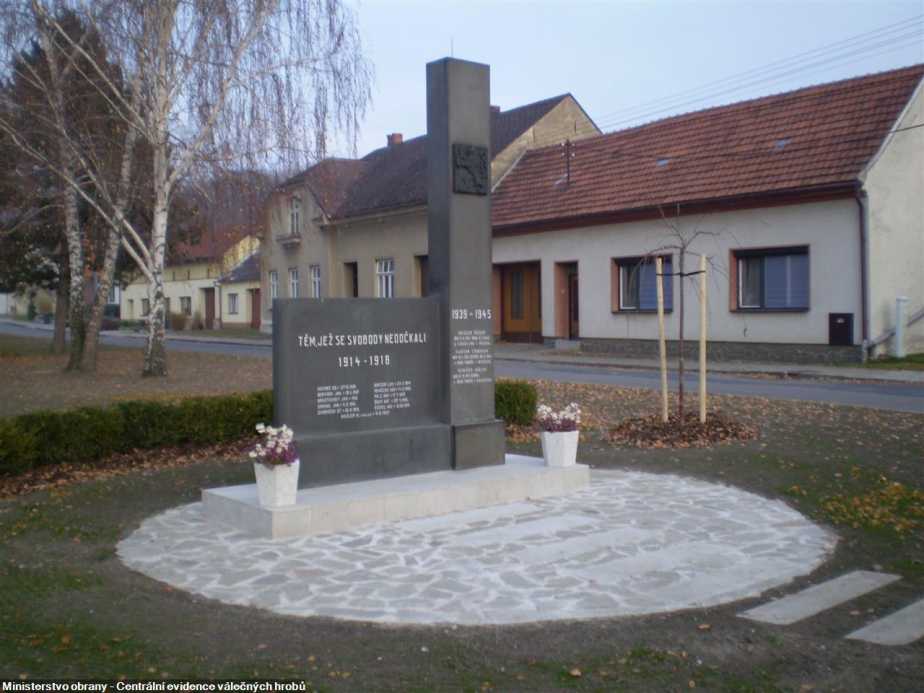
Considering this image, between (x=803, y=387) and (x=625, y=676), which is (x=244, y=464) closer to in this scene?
(x=625, y=676)

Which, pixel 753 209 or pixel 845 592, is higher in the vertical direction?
pixel 753 209

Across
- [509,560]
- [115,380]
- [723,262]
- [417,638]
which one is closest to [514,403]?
[509,560]

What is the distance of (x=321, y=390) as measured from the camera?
360 inches

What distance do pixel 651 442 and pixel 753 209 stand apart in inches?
598

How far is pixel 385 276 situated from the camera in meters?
41.1

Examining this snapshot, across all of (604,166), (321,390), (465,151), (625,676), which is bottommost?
(625,676)

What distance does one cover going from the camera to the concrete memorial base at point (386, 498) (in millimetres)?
8109

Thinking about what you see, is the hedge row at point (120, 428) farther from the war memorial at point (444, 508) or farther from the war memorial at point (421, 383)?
the war memorial at point (421, 383)

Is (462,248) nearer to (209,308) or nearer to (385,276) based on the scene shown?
(385,276)

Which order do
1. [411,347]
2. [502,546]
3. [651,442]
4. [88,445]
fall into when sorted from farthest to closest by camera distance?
[651,442] < [88,445] < [411,347] < [502,546]

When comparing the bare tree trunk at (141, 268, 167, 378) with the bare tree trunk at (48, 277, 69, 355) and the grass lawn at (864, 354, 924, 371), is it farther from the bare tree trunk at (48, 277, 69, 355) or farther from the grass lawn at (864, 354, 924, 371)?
the grass lawn at (864, 354, 924, 371)

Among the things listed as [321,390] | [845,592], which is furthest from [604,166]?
[845,592]

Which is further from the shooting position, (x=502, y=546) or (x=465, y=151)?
(x=465, y=151)

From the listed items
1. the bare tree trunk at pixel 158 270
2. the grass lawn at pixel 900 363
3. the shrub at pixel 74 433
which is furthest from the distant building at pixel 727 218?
the shrub at pixel 74 433
